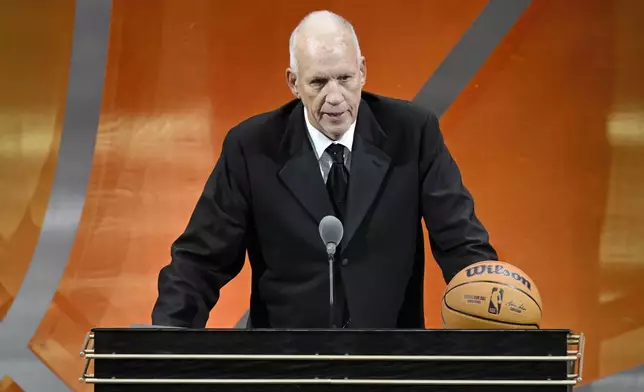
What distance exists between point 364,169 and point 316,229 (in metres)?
0.22

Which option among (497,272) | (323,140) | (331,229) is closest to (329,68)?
(323,140)

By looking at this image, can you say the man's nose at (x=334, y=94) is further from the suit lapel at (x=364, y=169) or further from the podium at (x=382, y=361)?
the podium at (x=382, y=361)

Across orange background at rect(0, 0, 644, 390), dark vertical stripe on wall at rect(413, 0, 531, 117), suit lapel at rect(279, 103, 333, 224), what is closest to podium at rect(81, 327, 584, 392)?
suit lapel at rect(279, 103, 333, 224)

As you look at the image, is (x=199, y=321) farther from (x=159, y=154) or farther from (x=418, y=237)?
(x=159, y=154)

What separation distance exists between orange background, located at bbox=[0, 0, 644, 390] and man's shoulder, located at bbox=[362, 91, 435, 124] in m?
1.01

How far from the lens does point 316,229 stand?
274 cm

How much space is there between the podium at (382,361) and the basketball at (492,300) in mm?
208

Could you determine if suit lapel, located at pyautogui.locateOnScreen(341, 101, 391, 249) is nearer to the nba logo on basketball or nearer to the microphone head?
the microphone head

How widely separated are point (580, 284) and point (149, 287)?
1.71 m

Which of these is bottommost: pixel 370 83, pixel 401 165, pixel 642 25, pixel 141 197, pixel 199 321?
pixel 199 321

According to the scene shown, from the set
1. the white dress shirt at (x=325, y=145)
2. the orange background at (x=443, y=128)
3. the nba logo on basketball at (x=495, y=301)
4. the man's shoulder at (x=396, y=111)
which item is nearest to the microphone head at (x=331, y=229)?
the nba logo on basketball at (x=495, y=301)

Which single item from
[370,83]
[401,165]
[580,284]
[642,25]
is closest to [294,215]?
[401,165]

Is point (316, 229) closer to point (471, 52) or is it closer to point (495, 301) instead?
point (495, 301)

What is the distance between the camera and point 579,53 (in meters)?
3.93
